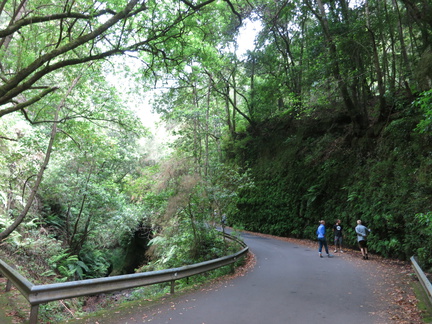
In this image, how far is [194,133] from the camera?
16.3m

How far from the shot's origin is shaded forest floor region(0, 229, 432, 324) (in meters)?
5.29

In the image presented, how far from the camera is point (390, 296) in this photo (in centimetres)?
708

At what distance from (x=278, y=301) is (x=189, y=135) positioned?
1165cm

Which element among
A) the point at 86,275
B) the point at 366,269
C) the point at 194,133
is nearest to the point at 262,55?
the point at 194,133

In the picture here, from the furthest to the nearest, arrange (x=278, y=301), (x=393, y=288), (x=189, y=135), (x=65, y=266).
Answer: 1. (x=189, y=135)
2. (x=65, y=266)
3. (x=393, y=288)
4. (x=278, y=301)

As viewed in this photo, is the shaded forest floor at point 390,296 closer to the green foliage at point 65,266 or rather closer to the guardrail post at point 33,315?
the guardrail post at point 33,315

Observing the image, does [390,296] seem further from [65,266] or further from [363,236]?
[65,266]

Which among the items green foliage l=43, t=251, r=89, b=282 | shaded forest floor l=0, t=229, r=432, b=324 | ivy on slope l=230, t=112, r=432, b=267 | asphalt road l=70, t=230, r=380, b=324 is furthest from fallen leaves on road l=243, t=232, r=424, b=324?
green foliage l=43, t=251, r=89, b=282

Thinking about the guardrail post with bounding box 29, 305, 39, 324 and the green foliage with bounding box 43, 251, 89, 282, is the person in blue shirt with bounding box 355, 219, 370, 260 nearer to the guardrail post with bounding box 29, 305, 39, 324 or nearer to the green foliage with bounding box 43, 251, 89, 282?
the green foliage with bounding box 43, 251, 89, 282

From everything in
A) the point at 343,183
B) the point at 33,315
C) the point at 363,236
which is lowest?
the point at 33,315

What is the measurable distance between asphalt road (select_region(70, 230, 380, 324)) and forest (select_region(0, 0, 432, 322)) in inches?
112

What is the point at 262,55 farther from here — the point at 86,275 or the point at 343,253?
the point at 86,275

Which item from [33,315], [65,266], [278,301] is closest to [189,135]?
[65,266]

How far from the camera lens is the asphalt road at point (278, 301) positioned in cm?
546
